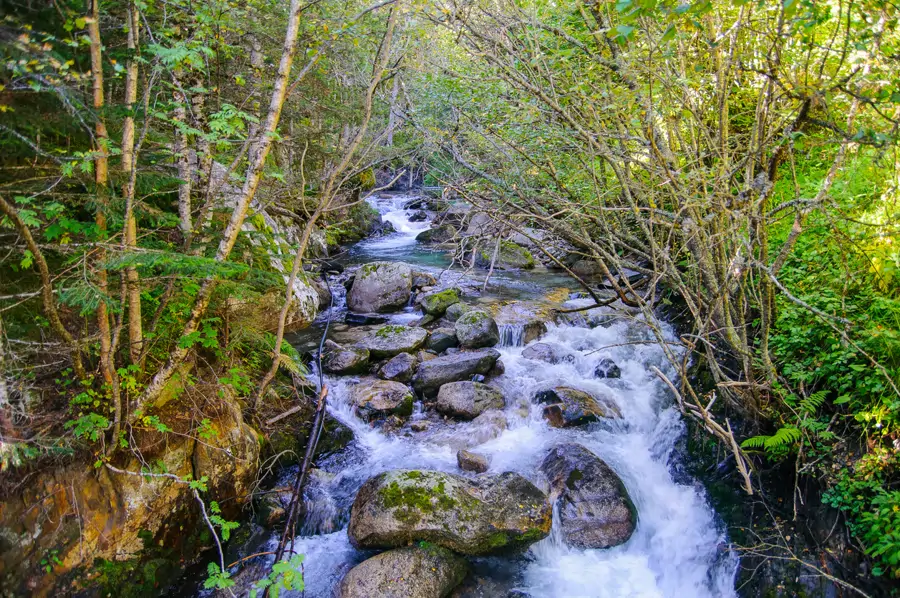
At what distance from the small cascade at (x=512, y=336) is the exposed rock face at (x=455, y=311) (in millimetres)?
1157

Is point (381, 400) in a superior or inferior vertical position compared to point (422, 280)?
inferior

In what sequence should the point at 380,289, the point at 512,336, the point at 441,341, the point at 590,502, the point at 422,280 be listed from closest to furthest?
the point at 590,502 < the point at 441,341 < the point at 512,336 < the point at 380,289 < the point at 422,280

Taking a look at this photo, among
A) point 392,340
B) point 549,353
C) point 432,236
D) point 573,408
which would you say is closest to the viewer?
point 573,408

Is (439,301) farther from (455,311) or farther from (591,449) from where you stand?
(591,449)

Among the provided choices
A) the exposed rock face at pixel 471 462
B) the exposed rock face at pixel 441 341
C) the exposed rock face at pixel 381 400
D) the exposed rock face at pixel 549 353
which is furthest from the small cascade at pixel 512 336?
the exposed rock face at pixel 471 462

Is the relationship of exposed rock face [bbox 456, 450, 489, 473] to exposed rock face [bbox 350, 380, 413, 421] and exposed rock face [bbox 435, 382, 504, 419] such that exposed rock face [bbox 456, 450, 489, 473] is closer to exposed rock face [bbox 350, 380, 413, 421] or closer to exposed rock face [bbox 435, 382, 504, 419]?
exposed rock face [bbox 435, 382, 504, 419]

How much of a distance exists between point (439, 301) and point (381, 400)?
393cm

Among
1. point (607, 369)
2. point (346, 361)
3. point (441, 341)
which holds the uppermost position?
point (607, 369)

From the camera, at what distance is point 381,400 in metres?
7.51

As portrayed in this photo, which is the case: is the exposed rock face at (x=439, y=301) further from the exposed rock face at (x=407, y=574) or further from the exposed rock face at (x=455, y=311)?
the exposed rock face at (x=407, y=574)

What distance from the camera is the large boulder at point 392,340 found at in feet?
29.5

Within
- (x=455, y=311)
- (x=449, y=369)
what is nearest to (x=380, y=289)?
(x=455, y=311)

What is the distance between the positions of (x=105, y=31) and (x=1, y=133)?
4.91ft

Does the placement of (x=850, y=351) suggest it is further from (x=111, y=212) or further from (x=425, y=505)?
(x=111, y=212)
